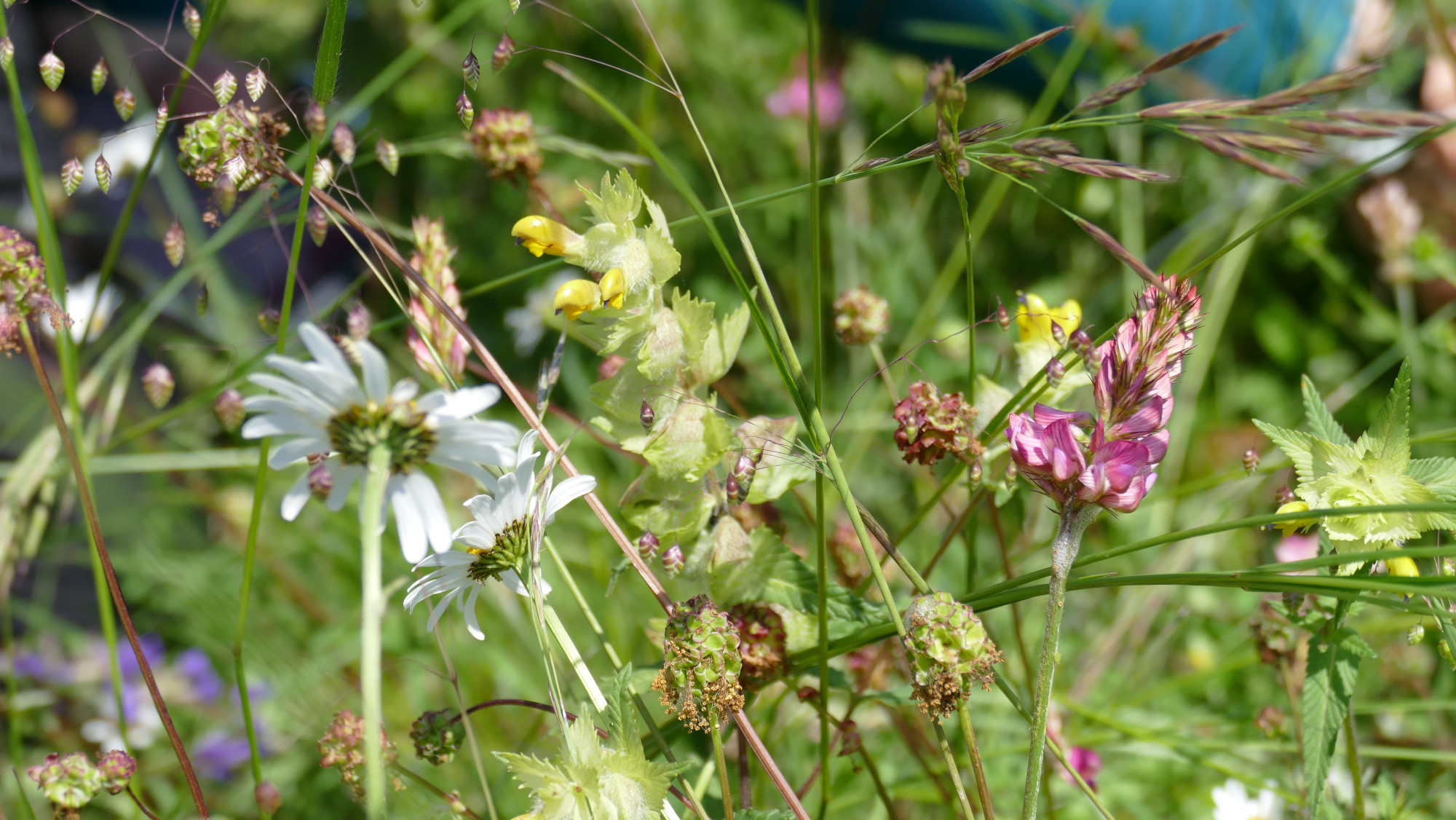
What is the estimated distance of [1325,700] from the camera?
473 mm

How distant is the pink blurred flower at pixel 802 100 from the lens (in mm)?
1584

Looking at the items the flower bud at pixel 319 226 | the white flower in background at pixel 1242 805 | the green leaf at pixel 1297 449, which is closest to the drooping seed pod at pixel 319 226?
the flower bud at pixel 319 226

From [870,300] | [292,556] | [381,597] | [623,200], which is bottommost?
[381,597]

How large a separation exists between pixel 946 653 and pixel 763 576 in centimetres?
16

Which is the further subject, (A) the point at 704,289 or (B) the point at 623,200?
(A) the point at 704,289

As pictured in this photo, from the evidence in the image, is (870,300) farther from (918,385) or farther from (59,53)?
(59,53)

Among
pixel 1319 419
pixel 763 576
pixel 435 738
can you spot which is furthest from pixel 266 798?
pixel 1319 419

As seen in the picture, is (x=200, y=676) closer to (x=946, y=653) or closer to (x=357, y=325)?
(x=357, y=325)

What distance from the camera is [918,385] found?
0.54 m

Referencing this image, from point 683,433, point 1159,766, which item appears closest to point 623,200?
point 683,433

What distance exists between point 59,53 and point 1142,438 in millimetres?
2244

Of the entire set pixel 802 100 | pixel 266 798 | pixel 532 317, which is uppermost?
pixel 802 100

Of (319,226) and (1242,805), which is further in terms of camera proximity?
(1242,805)

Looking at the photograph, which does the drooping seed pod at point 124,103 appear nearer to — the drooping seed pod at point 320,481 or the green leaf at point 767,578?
the drooping seed pod at point 320,481
